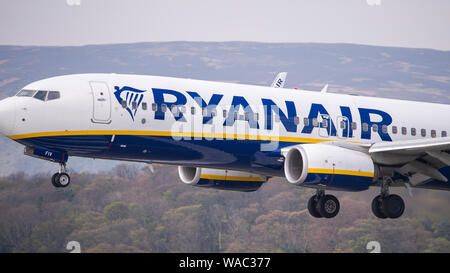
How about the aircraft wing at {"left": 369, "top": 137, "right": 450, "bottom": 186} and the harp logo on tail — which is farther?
the aircraft wing at {"left": 369, "top": 137, "right": 450, "bottom": 186}

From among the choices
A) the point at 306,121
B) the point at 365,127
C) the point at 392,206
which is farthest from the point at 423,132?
the point at 306,121

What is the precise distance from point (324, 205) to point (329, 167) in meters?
4.89

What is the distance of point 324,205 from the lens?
32.8 metres

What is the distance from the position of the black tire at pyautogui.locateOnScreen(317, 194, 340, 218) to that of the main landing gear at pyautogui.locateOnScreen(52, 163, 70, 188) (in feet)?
38.0

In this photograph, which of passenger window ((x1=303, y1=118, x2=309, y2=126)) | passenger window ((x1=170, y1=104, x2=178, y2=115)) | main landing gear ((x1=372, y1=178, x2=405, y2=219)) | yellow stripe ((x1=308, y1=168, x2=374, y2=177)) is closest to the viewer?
passenger window ((x1=170, y1=104, x2=178, y2=115))

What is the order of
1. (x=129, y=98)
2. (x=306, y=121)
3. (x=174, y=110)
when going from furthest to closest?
(x=306, y=121) < (x=174, y=110) < (x=129, y=98)

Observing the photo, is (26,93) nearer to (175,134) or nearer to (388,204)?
(175,134)

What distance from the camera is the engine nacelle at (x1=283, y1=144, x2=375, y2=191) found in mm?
28078

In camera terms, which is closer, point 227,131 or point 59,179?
point 59,179

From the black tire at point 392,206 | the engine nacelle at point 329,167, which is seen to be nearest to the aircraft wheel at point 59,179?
the engine nacelle at point 329,167

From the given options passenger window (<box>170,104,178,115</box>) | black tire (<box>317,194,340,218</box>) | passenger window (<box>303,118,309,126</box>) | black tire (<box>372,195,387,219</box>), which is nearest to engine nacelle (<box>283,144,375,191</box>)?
passenger window (<box>303,118,309,126</box>)

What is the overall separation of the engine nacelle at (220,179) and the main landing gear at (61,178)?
25.7 feet

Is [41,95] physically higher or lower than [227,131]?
lower

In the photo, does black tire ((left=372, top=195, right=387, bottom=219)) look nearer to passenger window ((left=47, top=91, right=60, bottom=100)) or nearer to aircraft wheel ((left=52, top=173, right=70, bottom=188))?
aircraft wheel ((left=52, top=173, right=70, bottom=188))
